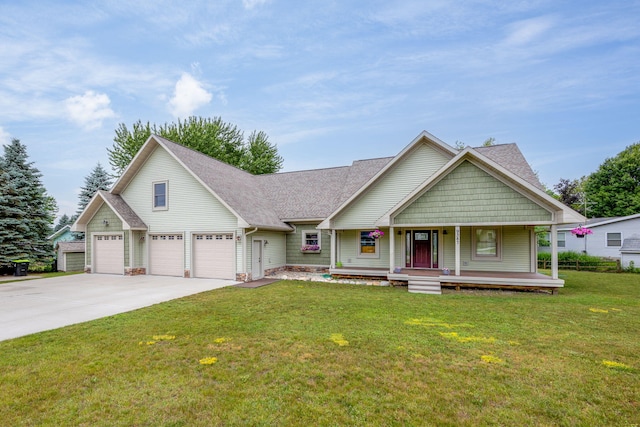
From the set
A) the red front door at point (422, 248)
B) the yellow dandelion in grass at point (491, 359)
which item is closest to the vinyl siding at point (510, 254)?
the red front door at point (422, 248)

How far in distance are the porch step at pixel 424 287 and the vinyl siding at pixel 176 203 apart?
752cm

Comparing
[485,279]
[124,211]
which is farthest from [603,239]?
[124,211]

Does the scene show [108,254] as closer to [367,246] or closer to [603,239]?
[367,246]

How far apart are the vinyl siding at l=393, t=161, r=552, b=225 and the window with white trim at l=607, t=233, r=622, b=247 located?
1766 cm

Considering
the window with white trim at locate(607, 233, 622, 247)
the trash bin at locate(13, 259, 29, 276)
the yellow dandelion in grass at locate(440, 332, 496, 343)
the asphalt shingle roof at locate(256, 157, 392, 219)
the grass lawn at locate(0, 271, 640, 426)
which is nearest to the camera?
the grass lawn at locate(0, 271, 640, 426)

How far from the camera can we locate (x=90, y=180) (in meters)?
25.8

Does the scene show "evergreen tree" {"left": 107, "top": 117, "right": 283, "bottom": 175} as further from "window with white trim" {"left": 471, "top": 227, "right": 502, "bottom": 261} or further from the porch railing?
the porch railing

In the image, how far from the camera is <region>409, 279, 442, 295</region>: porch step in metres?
10.9

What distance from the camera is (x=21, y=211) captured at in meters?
17.1

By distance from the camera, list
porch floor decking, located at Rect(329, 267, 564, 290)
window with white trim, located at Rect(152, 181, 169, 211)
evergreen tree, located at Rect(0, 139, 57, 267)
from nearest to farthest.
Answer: porch floor decking, located at Rect(329, 267, 564, 290), window with white trim, located at Rect(152, 181, 169, 211), evergreen tree, located at Rect(0, 139, 57, 267)

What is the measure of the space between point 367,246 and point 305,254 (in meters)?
3.75

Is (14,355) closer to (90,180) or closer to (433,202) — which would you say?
(433,202)

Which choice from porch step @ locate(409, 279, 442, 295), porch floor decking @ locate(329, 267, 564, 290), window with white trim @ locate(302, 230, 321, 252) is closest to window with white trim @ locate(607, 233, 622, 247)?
porch floor decking @ locate(329, 267, 564, 290)

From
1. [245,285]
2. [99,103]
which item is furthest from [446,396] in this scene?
[99,103]
